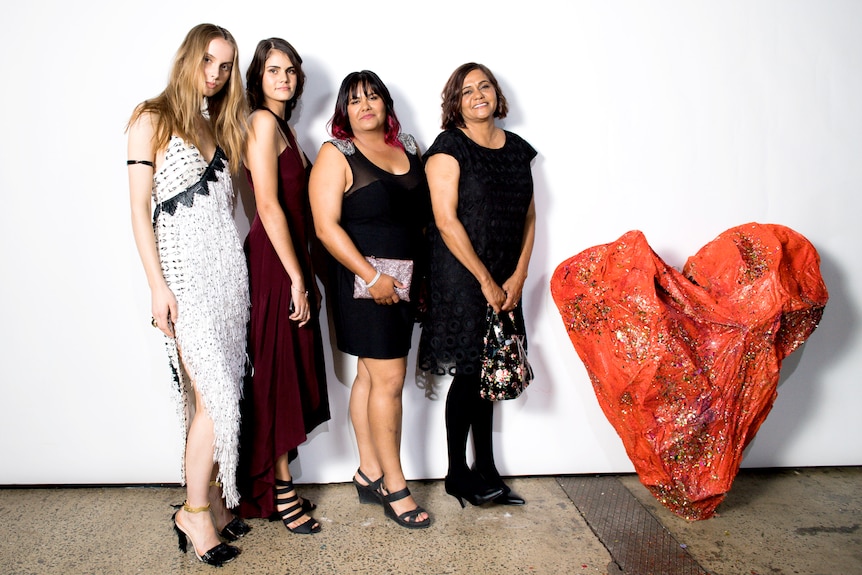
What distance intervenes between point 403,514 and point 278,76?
1.56 m

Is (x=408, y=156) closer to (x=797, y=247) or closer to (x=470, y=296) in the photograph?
(x=470, y=296)

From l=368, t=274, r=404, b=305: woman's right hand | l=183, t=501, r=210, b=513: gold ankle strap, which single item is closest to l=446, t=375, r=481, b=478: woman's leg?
l=368, t=274, r=404, b=305: woman's right hand

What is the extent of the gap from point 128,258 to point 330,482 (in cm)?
118

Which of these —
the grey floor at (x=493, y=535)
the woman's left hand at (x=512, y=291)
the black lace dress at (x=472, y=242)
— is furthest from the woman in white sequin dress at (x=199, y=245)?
the woman's left hand at (x=512, y=291)

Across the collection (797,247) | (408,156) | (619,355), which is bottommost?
(619,355)

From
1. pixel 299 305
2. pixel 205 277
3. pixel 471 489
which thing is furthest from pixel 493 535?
pixel 205 277

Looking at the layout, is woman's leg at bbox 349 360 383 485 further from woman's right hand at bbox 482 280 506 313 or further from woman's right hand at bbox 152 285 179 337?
woman's right hand at bbox 152 285 179 337

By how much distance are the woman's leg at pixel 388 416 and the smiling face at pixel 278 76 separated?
945mm

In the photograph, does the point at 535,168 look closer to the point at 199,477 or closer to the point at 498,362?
the point at 498,362

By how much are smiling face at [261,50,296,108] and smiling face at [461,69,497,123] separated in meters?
0.59

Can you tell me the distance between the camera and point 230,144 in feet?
7.12

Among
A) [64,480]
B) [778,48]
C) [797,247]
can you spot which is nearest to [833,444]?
[797,247]

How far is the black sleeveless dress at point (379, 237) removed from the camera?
226cm

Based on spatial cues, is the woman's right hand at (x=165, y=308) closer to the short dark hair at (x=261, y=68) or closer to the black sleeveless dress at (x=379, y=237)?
the black sleeveless dress at (x=379, y=237)
